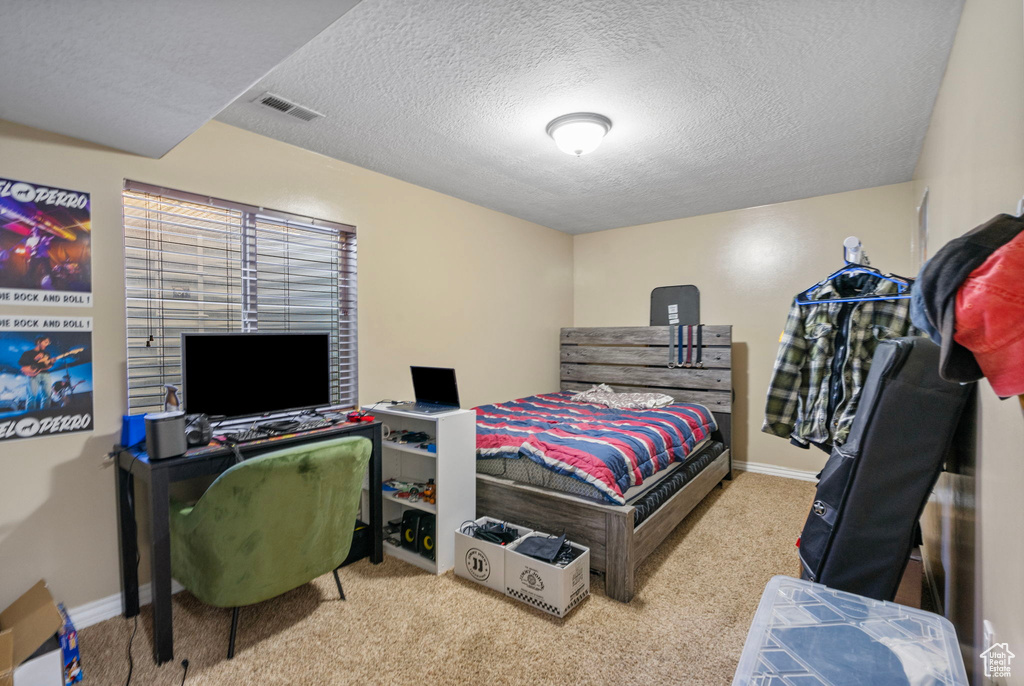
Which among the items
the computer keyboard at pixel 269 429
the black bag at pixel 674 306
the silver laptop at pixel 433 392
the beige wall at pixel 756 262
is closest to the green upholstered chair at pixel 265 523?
the computer keyboard at pixel 269 429

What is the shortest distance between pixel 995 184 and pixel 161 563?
3.03 meters

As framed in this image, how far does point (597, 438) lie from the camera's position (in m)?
2.78

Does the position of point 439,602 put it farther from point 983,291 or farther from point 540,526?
point 983,291

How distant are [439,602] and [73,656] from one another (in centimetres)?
140

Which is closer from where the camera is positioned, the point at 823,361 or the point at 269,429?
the point at 823,361

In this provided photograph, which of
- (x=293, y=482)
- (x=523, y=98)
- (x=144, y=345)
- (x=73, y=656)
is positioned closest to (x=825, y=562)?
(x=293, y=482)

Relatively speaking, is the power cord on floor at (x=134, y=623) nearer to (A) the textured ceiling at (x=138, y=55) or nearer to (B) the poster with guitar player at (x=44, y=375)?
(B) the poster with guitar player at (x=44, y=375)

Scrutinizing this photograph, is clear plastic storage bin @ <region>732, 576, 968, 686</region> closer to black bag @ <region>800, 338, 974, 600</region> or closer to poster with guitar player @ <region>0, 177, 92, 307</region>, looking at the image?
black bag @ <region>800, 338, 974, 600</region>

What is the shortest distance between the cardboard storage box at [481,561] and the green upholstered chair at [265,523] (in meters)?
0.68

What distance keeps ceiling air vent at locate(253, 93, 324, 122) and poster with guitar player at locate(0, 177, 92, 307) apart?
904 mm

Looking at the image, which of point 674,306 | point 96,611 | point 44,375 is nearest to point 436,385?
point 44,375

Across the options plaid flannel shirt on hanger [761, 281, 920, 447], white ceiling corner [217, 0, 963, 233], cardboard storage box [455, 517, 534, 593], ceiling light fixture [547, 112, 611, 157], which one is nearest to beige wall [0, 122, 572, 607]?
white ceiling corner [217, 0, 963, 233]

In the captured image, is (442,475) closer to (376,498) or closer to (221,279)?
(376,498)

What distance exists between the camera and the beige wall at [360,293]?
2031 millimetres
